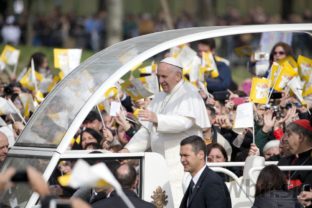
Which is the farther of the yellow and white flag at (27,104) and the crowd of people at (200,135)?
the yellow and white flag at (27,104)

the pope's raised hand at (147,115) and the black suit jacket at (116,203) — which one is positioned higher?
the pope's raised hand at (147,115)

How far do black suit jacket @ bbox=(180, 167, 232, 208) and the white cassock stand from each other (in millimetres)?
1161

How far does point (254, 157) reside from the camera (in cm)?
1173

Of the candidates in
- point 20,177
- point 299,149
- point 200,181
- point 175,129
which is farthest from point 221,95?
point 20,177

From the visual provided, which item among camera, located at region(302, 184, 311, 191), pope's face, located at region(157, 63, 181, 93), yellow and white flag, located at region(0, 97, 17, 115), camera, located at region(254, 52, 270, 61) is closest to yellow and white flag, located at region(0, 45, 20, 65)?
yellow and white flag, located at region(0, 97, 17, 115)

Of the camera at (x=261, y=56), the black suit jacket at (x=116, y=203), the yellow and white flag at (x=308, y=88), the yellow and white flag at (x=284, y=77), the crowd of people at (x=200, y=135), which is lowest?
the black suit jacket at (x=116, y=203)

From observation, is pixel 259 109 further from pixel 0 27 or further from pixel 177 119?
pixel 0 27

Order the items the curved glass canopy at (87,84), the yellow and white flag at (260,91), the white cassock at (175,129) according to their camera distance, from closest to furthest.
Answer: the curved glass canopy at (87,84) < the white cassock at (175,129) < the yellow and white flag at (260,91)

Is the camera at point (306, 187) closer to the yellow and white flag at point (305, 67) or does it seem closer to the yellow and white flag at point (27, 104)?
the yellow and white flag at point (305, 67)

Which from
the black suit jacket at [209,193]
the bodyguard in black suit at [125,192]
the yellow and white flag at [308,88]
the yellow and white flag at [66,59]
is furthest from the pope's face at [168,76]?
the yellow and white flag at [66,59]

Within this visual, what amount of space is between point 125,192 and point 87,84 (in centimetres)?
201

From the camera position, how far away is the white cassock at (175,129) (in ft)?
39.6

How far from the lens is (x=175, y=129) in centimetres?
1207

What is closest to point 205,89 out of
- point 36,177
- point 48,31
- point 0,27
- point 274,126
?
point 274,126
